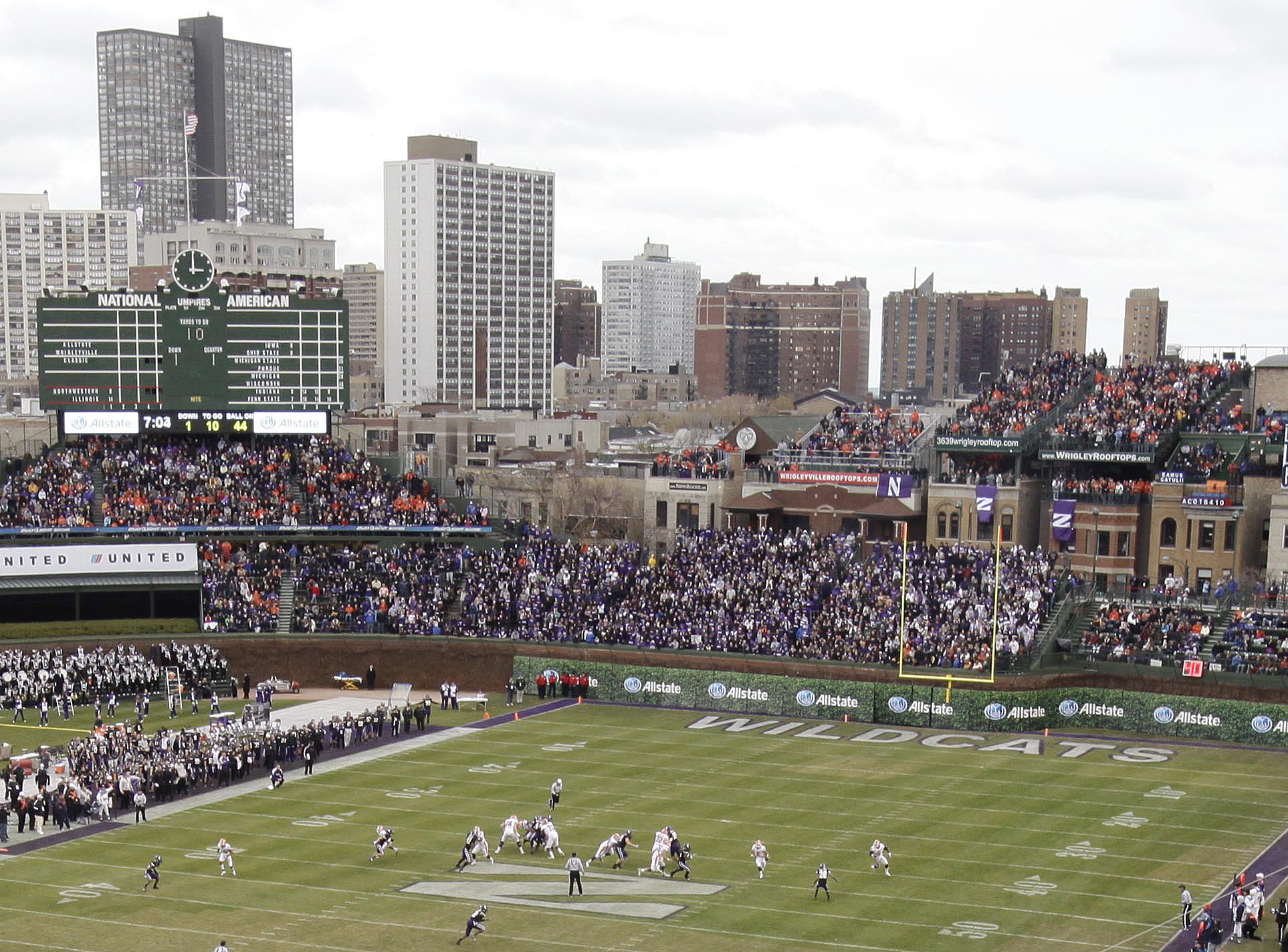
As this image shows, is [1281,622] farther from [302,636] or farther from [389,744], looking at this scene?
[302,636]

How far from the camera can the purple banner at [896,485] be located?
2736 inches

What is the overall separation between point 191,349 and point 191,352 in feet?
0.45

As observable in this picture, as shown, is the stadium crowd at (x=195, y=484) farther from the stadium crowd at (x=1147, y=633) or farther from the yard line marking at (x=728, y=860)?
the stadium crowd at (x=1147, y=633)

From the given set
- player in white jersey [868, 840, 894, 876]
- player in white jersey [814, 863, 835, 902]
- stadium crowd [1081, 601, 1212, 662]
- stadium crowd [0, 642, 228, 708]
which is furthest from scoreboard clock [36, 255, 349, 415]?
player in white jersey [814, 863, 835, 902]

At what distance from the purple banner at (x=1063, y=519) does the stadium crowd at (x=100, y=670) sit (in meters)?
32.7

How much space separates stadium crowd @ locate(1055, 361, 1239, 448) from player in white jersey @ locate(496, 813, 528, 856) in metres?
36.0

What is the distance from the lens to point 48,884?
36.4m

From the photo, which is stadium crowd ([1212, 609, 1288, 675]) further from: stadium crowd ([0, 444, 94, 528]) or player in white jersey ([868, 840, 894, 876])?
stadium crowd ([0, 444, 94, 528])

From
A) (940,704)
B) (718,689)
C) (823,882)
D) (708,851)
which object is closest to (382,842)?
(708,851)

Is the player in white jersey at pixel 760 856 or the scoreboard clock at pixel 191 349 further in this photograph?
the scoreboard clock at pixel 191 349

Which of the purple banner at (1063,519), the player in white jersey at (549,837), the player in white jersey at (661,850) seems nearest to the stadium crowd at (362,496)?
the purple banner at (1063,519)

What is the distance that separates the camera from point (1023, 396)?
236 ft

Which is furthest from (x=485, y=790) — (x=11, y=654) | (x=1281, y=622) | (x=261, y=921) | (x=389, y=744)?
(x=1281, y=622)

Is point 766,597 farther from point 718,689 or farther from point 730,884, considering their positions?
point 730,884
